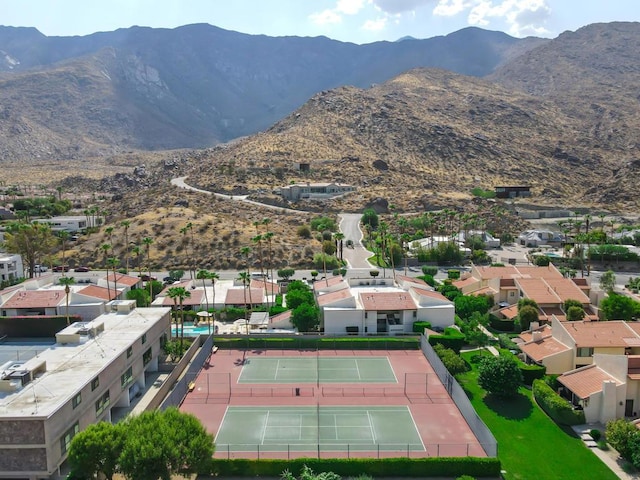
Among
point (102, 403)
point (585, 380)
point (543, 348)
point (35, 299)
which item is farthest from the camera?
point (35, 299)

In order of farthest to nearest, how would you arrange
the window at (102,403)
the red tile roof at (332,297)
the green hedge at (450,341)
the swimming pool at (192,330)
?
the red tile roof at (332,297) < the swimming pool at (192,330) < the green hedge at (450,341) < the window at (102,403)

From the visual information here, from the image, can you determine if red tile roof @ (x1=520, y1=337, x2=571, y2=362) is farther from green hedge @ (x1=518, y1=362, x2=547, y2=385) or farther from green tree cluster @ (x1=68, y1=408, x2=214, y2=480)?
green tree cluster @ (x1=68, y1=408, x2=214, y2=480)

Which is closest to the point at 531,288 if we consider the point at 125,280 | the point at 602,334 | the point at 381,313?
the point at 602,334

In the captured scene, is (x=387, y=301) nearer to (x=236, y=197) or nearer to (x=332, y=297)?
(x=332, y=297)

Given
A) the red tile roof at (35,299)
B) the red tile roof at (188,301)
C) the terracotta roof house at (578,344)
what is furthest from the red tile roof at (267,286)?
the terracotta roof house at (578,344)

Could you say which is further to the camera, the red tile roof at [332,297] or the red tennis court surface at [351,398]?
the red tile roof at [332,297]

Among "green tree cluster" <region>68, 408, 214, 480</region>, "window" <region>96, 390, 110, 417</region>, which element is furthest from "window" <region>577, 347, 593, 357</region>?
"window" <region>96, 390, 110, 417</region>

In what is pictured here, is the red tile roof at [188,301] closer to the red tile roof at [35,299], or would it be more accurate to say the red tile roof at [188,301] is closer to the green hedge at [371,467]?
the red tile roof at [35,299]
